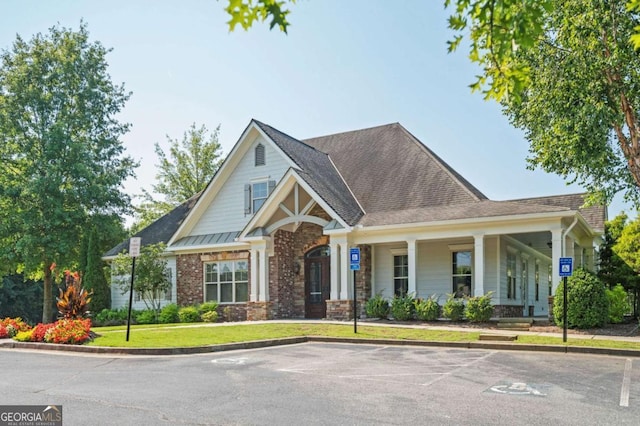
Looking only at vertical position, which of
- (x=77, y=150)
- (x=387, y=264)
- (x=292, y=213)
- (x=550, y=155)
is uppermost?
(x=77, y=150)

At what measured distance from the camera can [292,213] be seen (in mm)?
21672

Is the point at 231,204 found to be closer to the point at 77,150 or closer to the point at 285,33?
the point at 77,150

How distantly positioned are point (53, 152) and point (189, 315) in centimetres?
1334

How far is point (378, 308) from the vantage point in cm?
1998

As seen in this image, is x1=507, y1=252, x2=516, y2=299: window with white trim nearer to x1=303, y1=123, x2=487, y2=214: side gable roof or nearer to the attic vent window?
x1=303, y1=123, x2=487, y2=214: side gable roof

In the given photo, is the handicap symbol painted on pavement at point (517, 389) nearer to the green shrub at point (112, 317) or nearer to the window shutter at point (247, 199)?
the window shutter at point (247, 199)

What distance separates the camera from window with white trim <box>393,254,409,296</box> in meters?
21.4

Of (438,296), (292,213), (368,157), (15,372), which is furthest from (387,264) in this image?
(15,372)

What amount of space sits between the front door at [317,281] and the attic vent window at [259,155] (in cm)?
456

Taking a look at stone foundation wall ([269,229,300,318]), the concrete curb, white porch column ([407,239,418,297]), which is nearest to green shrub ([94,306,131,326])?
stone foundation wall ([269,229,300,318])

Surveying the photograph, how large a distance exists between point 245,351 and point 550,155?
11.3 m

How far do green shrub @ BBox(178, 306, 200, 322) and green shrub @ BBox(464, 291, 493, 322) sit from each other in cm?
1108

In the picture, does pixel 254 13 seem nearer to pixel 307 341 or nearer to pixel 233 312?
pixel 307 341

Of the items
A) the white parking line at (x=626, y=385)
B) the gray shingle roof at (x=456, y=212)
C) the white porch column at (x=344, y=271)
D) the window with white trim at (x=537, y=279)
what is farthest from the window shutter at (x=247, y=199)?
the white parking line at (x=626, y=385)
